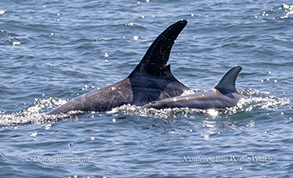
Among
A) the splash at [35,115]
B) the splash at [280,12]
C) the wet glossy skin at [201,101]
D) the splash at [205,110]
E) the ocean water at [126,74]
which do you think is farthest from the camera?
the splash at [280,12]

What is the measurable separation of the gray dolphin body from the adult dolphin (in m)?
0.57

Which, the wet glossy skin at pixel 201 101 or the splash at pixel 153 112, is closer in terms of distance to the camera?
the splash at pixel 153 112

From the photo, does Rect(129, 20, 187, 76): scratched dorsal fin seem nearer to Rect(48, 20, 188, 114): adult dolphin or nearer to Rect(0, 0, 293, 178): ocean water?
Rect(48, 20, 188, 114): adult dolphin

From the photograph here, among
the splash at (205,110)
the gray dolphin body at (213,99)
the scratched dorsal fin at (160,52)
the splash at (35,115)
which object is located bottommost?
the splash at (205,110)

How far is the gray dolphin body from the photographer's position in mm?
15414

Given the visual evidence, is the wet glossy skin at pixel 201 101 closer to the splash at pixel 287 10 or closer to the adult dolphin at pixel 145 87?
the adult dolphin at pixel 145 87

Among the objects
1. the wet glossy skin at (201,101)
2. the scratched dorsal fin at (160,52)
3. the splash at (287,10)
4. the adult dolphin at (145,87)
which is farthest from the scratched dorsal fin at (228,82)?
the splash at (287,10)

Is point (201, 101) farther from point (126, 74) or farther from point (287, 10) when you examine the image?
point (287, 10)

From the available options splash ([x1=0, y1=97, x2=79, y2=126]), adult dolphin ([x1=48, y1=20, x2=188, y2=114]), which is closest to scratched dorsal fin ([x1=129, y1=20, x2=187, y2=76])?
adult dolphin ([x1=48, y1=20, x2=188, y2=114])

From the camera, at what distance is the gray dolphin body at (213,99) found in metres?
15.4

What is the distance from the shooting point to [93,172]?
11398 millimetres

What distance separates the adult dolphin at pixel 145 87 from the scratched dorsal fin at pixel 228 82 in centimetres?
95

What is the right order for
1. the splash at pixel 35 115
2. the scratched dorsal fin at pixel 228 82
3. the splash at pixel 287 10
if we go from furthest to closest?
the splash at pixel 287 10
the scratched dorsal fin at pixel 228 82
the splash at pixel 35 115

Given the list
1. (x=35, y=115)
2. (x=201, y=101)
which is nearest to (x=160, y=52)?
(x=201, y=101)
